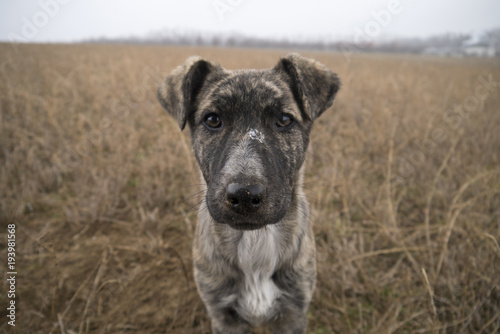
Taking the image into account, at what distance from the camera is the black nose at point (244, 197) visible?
5.69ft

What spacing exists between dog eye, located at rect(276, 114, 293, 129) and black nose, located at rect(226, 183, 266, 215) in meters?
0.82

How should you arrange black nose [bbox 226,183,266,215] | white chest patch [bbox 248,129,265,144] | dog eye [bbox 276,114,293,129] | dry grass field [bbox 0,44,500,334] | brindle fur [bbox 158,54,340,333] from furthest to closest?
dry grass field [bbox 0,44,500,334] < dog eye [bbox 276,114,293,129] < brindle fur [bbox 158,54,340,333] < white chest patch [bbox 248,129,265,144] < black nose [bbox 226,183,266,215]

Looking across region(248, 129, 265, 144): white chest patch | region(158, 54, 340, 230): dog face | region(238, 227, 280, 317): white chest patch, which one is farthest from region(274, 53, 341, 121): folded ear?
region(238, 227, 280, 317): white chest patch

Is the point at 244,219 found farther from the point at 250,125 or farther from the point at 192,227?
the point at 192,227

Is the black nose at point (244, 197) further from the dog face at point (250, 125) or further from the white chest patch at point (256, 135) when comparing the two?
the white chest patch at point (256, 135)

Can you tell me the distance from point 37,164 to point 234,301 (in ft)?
15.5

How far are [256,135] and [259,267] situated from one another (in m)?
1.19

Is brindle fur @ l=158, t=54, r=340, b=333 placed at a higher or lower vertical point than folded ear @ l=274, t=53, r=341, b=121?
lower

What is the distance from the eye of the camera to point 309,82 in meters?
2.50

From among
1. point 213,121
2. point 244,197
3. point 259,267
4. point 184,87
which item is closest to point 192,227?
point 259,267

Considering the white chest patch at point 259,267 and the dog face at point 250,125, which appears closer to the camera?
the dog face at point 250,125

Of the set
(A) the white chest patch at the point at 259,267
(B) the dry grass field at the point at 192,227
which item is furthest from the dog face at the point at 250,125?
(B) the dry grass field at the point at 192,227

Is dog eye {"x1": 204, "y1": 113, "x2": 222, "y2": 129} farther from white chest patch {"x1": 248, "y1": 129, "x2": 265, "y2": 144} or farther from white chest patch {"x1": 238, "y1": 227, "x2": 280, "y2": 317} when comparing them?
white chest patch {"x1": 238, "y1": 227, "x2": 280, "y2": 317}

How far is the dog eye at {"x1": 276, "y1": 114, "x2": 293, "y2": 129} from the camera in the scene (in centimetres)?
240
